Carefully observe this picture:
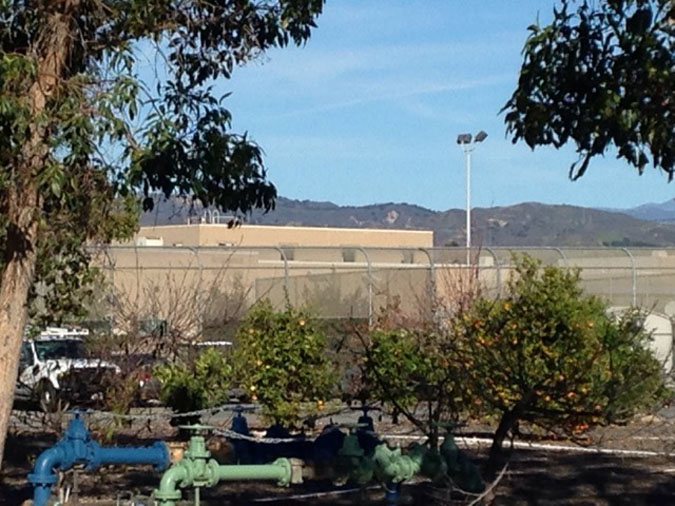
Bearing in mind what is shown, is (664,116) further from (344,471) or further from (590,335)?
(590,335)

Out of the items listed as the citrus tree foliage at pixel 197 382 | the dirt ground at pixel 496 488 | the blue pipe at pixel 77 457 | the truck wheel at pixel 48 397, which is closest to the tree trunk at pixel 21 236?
the blue pipe at pixel 77 457

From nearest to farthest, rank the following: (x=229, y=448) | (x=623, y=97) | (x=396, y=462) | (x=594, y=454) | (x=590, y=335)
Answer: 1. (x=623, y=97)
2. (x=396, y=462)
3. (x=229, y=448)
4. (x=590, y=335)
5. (x=594, y=454)

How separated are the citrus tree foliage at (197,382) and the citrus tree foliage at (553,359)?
361 cm

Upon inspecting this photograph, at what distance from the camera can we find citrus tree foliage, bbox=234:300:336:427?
17250 mm

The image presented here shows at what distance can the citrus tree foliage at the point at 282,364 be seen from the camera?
17.2 metres

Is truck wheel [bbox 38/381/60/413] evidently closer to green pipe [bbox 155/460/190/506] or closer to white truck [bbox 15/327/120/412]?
white truck [bbox 15/327/120/412]

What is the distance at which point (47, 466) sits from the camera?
10133 mm

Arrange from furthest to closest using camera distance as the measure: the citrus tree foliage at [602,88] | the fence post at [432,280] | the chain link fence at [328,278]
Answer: the chain link fence at [328,278] → the fence post at [432,280] → the citrus tree foliage at [602,88]

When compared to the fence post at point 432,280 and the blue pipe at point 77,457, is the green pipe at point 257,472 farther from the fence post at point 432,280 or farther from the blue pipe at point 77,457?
the fence post at point 432,280

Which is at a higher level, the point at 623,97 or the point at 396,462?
the point at 623,97

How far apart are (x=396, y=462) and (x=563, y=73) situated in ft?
12.6

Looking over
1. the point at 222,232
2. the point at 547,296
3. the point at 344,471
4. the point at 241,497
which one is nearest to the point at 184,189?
the point at 344,471

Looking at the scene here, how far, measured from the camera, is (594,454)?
693 inches

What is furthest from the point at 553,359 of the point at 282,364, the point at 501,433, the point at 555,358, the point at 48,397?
the point at 48,397
